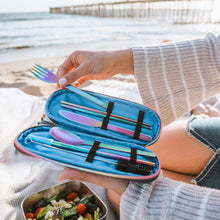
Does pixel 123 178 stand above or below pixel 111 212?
above

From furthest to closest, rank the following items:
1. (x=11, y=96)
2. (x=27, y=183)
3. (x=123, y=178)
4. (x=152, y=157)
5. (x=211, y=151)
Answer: (x=11, y=96), (x=27, y=183), (x=211, y=151), (x=152, y=157), (x=123, y=178)

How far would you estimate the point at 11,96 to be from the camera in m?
1.73

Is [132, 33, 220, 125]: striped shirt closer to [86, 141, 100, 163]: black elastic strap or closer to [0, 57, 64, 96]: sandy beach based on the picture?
[86, 141, 100, 163]: black elastic strap

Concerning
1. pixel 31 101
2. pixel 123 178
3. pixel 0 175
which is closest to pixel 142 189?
pixel 123 178

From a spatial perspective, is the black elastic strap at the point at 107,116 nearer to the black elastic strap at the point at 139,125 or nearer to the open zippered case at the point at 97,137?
the open zippered case at the point at 97,137

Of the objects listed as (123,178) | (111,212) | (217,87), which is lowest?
(111,212)

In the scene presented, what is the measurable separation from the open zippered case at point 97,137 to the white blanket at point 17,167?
12.3 inches

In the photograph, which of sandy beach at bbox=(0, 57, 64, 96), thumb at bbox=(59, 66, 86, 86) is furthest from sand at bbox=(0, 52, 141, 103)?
thumb at bbox=(59, 66, 86, 86)

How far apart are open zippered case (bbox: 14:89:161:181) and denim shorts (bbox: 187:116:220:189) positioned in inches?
7.7

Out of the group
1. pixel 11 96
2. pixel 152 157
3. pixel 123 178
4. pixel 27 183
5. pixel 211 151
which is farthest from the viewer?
pixel 11 96

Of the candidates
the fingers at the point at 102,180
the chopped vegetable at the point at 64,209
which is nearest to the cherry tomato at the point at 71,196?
the chopped vegetable at the point at 64,209

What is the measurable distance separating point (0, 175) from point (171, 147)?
82cm

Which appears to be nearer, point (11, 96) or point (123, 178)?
point (123, 178)

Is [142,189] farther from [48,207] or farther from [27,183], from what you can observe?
[27,183]
